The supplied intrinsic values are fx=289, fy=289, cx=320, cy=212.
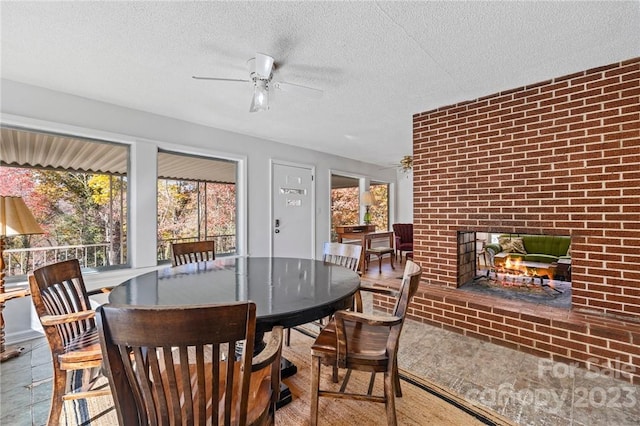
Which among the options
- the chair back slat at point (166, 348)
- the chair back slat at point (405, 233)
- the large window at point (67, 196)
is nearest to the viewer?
the chair back slat at point (166, 348)

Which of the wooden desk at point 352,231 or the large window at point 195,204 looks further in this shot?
the wooden desk at point 352,231

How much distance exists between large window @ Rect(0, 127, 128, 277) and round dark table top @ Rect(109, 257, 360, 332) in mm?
1936

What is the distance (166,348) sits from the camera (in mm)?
833

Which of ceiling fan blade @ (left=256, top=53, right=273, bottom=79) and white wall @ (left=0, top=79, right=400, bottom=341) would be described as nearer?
ceiling fan blade @ (left=256, top=53, right=273, bottom=79)

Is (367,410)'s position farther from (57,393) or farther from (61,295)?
(61,295)

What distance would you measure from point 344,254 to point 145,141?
8.50 feet

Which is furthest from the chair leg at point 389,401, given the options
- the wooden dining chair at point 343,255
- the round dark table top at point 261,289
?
the wooden dining chair at point 343,255

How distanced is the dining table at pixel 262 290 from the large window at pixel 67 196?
193 cm

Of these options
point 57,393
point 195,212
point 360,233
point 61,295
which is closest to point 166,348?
point 57,393

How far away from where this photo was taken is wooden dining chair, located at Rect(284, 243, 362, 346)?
97.8 inches

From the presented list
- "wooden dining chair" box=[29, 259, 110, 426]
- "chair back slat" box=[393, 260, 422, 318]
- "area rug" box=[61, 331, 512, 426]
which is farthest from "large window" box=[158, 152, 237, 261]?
"chair back slat" box=[393, 260, 422, 318]

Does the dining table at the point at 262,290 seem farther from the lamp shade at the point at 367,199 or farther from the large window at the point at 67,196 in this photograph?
the lamp shade at the point at 367,199

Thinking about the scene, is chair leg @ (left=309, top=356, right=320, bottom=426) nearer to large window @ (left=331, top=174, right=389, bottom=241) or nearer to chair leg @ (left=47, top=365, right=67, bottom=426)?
chair leg @ (left=47, top=365, right=67, bottom=426)

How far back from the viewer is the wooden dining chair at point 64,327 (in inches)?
56.6
